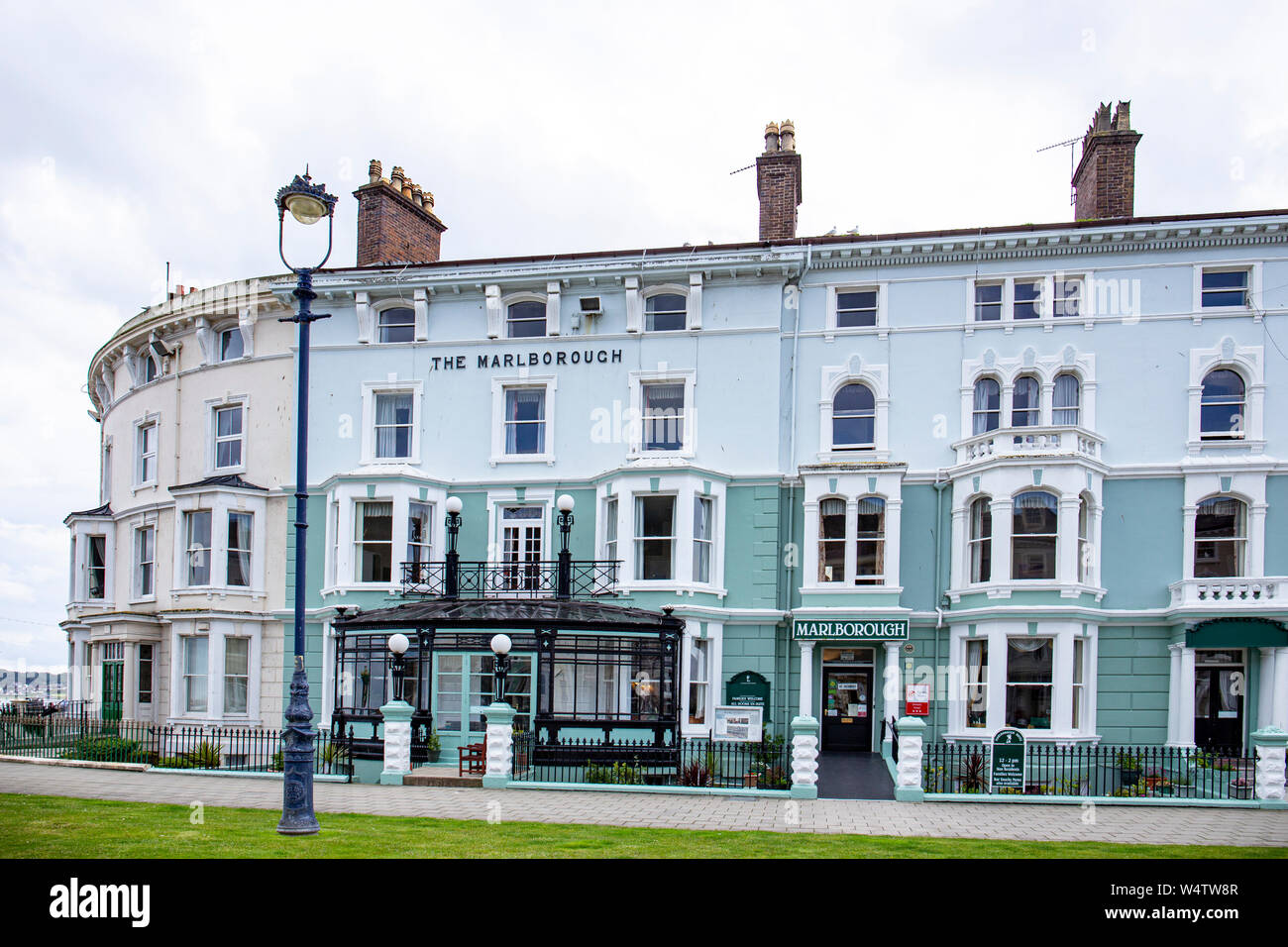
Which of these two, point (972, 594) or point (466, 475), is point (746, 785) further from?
point (466, 475)

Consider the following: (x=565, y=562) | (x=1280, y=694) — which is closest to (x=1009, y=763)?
(x=1280, y=694)

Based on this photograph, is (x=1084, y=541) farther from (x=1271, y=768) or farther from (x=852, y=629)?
(x=1271, y=768)

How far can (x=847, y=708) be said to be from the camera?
77.7ft

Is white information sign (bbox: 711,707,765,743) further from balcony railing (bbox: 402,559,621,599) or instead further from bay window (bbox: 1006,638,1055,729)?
bay window (bbox: 1006,638,1055,729)

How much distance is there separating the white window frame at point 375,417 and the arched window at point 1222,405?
18221mm

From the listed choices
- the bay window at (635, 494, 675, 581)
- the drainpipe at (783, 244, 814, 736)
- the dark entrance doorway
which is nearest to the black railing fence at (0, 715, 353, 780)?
the bay window at (635, 494, 675, 581)

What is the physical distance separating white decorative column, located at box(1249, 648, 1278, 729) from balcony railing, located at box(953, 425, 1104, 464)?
17.4 feet

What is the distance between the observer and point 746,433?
24531 mm

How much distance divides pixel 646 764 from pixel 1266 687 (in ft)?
43.1

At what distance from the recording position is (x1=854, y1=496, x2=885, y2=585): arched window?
77.4 feet

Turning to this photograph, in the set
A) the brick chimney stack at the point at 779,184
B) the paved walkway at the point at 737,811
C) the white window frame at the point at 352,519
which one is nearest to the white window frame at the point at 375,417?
the white window frame at the point at 352,519

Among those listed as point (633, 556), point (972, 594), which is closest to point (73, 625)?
point (633, 556)
